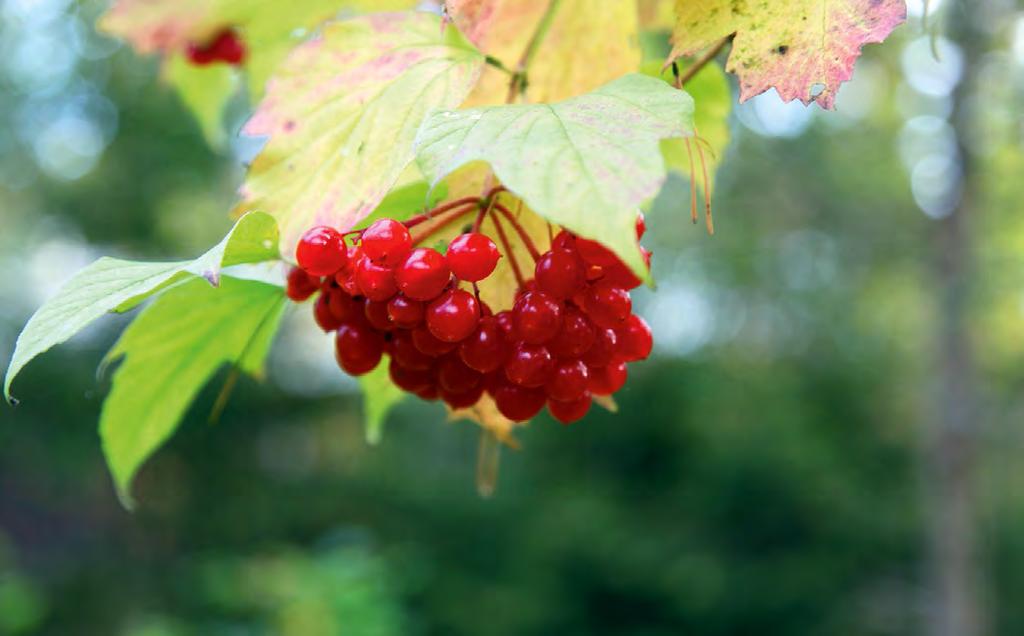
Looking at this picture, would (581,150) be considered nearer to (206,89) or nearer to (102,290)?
(102,290)

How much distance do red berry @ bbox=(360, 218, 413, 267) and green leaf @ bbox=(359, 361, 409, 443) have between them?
0.32m

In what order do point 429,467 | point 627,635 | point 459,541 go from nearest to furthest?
point 627,635
point 459,541
point 429,467

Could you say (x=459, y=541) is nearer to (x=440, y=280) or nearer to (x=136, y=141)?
(x=136, y=141)

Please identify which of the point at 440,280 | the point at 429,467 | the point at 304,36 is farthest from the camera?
the point at 429,467

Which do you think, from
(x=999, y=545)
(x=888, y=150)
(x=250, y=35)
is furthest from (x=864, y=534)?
(x=250, y=35)

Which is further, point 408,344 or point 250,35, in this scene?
point 250,35

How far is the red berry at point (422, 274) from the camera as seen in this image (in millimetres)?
678

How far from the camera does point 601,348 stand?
75 centimetres

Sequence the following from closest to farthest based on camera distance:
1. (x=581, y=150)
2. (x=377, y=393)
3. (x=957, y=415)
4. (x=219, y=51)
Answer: (x=581, y=150)
(x=377, y=393)
(x=219, y=51)
(x=957, y=415)

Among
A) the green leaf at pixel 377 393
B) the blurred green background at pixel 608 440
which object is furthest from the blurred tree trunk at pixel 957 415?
the green leaf at pixel 377 393

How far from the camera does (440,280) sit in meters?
0.69

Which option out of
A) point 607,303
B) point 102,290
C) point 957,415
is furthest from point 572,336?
point 957,415

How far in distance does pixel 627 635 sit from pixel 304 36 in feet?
19.4

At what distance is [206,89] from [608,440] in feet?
19.0
